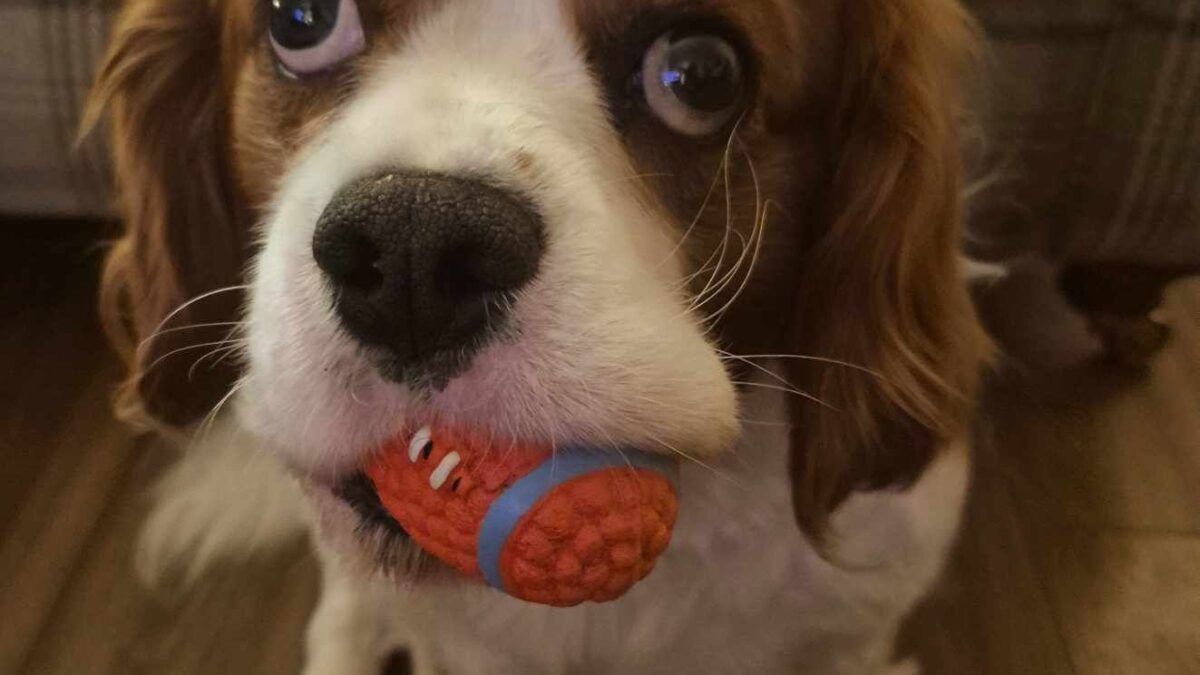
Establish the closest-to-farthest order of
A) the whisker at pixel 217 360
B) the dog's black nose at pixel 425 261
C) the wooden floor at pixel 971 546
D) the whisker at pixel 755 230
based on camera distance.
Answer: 1. the dog's black nose at pixel 425 261
2. the whisker at pixel 755 230
3. the whisker at pixel 217 360
4. the wooden floor at pixel 971 546

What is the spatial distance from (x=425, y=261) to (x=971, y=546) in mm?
1065

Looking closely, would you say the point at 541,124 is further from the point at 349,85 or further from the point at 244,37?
the point at 244,37

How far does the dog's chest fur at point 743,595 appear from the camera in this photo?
1029 mm

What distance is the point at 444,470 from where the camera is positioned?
708 mm

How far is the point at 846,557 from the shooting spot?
1.08 m

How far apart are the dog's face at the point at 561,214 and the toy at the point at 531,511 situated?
2 centimetres

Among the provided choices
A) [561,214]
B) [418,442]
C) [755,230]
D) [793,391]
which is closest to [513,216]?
[561,214]

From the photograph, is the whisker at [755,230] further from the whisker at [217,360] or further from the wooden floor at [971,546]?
the wooden floor at [971,546]

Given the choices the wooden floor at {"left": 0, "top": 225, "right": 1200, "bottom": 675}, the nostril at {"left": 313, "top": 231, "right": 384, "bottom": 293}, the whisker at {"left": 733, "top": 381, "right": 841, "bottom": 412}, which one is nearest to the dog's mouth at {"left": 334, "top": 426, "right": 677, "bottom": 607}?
the nostril at {"left": 313, "top": 231, "right": 384, "bottom": 293}

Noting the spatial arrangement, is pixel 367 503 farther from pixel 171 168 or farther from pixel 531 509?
pixel 171 168

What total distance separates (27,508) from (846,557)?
3.40ft

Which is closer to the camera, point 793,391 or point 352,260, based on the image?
point 352,260

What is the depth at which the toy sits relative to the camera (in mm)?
681

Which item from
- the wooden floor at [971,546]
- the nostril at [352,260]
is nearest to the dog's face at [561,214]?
the nostril at [352,260]
